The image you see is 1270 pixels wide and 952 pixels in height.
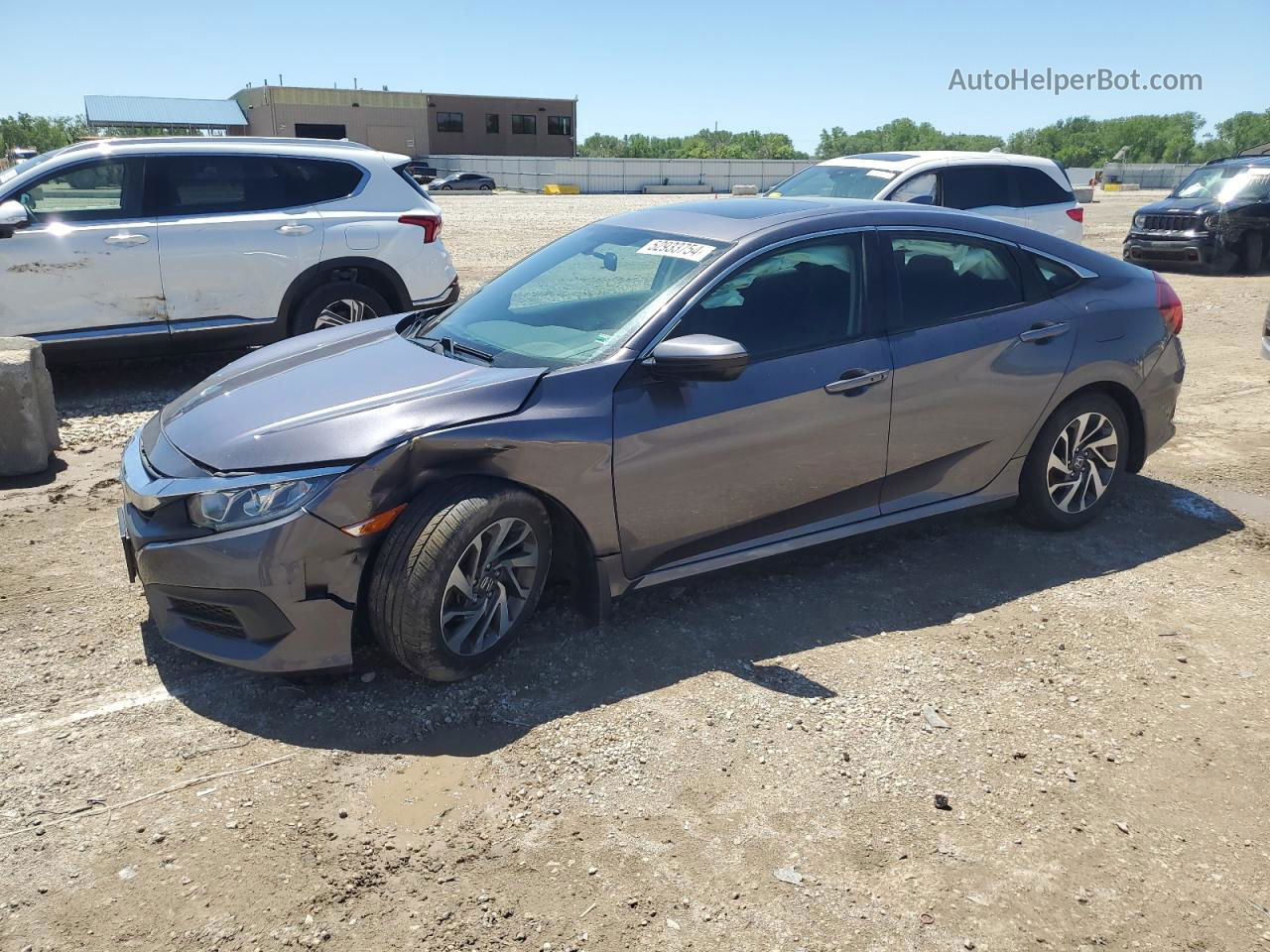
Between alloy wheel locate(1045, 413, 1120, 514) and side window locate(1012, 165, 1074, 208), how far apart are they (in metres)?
6.46

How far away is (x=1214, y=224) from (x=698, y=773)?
15594mm

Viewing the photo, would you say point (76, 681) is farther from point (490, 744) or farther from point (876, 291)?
point (876, 291)

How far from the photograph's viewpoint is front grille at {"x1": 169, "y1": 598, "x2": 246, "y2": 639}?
3332 mm

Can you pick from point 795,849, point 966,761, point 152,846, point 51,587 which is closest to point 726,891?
point 795,849

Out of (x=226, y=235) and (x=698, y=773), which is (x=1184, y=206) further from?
(x=698, y=773)

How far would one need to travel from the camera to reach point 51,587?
14.3 ft

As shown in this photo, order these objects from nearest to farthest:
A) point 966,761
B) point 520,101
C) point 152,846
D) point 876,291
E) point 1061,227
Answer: point 152,846, point 966,761, point 876,291, point 1061,227, point 520,101

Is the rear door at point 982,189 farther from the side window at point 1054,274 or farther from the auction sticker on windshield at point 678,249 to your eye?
the auction sticker on windshield at point 678,249

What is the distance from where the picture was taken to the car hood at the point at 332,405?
11.0ft

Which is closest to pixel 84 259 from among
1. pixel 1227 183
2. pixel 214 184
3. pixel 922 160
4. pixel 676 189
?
pixel 214 184

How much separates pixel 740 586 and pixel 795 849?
5.61 ft

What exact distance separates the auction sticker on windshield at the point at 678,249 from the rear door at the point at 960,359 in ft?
2.83

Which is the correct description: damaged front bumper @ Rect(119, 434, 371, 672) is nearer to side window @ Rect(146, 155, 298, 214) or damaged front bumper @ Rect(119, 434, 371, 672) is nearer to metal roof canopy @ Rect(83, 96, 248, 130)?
side window @ Rect(146, 155, 298, 214)

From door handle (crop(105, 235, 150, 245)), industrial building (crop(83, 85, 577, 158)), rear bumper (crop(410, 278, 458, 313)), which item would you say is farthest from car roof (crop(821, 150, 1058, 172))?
industrial building (crop(83, 85, 577, 158))
